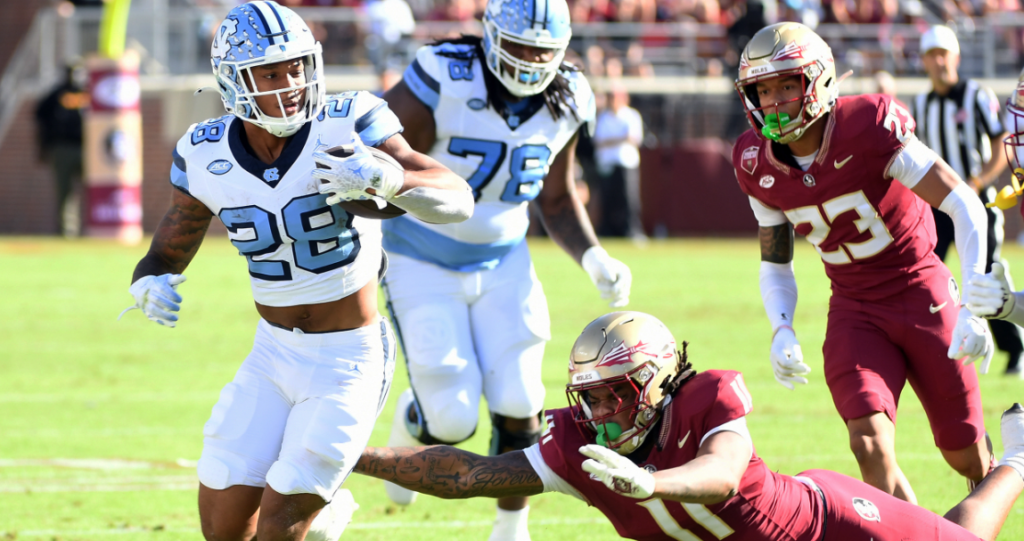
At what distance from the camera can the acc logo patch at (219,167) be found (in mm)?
3912

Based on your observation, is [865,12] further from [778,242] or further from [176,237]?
[176,237]

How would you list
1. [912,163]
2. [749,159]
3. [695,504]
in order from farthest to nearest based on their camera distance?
[749,159] < [912,163] < [695,504]

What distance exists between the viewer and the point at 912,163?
4262 mm

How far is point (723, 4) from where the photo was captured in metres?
21.5

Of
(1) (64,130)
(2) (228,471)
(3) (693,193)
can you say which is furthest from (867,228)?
(1) (64,130)

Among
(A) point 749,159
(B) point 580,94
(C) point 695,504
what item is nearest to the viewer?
(C) point 695,504

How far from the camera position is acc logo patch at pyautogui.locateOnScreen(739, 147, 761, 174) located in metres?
4.55

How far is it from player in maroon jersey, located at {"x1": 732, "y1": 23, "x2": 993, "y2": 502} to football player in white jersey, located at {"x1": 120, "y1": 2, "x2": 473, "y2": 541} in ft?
4.04

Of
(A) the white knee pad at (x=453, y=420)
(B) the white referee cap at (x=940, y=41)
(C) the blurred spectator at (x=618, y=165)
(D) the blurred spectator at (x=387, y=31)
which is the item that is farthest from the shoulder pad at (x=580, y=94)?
(D) the blurred spectator at (x=387, y=31)

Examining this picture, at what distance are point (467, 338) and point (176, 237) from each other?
1.38m

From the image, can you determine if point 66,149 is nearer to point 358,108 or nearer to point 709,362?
point 709,362

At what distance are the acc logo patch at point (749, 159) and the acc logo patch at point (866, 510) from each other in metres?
1.36

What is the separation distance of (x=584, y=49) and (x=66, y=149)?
814cm

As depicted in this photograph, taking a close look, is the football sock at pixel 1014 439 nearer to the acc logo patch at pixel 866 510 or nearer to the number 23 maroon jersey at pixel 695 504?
the acc logo patch at pixel 866 510
